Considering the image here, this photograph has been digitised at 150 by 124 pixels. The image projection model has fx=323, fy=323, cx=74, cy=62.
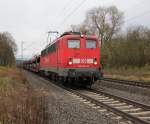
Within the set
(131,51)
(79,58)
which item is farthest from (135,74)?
(79,58)

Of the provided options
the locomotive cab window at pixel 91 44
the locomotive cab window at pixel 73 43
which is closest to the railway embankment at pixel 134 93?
the locomotive cab window at pixel 91 44

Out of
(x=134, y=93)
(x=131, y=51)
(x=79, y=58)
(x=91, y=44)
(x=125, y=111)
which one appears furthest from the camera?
(x=131, y=51)

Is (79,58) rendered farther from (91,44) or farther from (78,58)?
(91,44)

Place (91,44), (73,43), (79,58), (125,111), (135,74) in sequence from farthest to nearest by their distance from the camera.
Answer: (135,74) < (91,44) < (73,43) < (79,58) < (125,111)

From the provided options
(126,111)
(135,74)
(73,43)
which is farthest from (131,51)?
(126,111)

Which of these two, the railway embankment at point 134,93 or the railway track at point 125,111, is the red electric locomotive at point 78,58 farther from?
the railway track at point 125,111

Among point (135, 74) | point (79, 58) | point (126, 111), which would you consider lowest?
point (126, 111)

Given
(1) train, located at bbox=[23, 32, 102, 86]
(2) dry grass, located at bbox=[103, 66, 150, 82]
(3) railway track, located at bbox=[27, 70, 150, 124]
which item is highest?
(1) train, located at bbox=[23, 32, 102, 86]

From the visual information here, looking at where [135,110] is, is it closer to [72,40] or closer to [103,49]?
[72,40]

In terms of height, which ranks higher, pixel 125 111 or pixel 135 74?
pixel 135 74

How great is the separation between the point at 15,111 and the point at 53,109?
352 cm

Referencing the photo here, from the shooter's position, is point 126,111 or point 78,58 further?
point 78,58

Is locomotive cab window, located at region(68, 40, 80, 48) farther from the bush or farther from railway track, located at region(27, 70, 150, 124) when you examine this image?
the bush

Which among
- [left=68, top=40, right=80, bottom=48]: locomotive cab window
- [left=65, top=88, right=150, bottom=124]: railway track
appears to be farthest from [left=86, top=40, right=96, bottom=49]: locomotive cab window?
[left=65, top=88, right=150, bottom=124]: railway track
